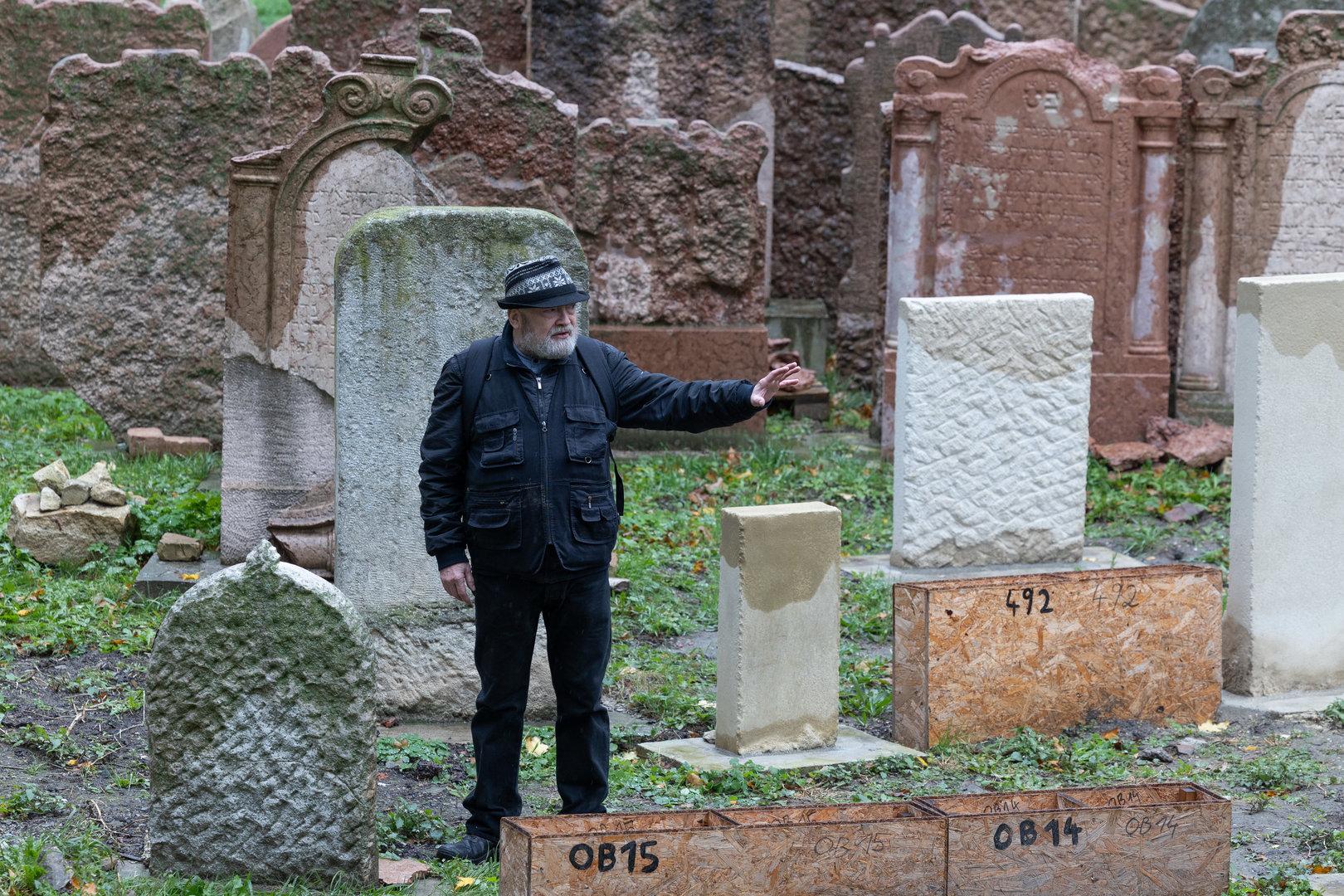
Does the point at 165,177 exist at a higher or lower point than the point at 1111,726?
higher

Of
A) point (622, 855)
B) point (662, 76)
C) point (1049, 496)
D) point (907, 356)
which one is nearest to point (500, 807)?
point (622, 855)

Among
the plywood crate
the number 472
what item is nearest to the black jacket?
the plywood crate

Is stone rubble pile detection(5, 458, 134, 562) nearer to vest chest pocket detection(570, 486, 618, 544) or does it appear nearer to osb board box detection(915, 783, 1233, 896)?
vest chest pocket detection(570, 486, 618, 544)

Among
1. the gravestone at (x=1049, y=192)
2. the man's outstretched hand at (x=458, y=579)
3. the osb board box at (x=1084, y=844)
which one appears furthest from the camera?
the gravestone at (x=1049, y=192)

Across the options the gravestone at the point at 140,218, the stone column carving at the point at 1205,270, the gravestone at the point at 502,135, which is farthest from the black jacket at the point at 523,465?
the stone column carving at the point at 1205,270

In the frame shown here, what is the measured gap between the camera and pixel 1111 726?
6254 mm

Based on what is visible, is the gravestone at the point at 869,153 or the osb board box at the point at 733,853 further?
the gravestone at the point at 869,153

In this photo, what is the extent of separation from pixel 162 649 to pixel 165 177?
19.2ft

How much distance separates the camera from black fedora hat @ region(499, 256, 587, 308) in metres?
4.73

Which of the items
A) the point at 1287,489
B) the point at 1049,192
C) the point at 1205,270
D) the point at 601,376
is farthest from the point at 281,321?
the point at 1205,270

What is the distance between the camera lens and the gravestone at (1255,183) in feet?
36.1

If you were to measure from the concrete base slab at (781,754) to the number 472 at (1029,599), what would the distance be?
64cm

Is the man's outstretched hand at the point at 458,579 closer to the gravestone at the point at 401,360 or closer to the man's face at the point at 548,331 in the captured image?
the man's face at the point at 548,331

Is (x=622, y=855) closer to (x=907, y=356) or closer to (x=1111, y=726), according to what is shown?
(x=1111, y=726)
